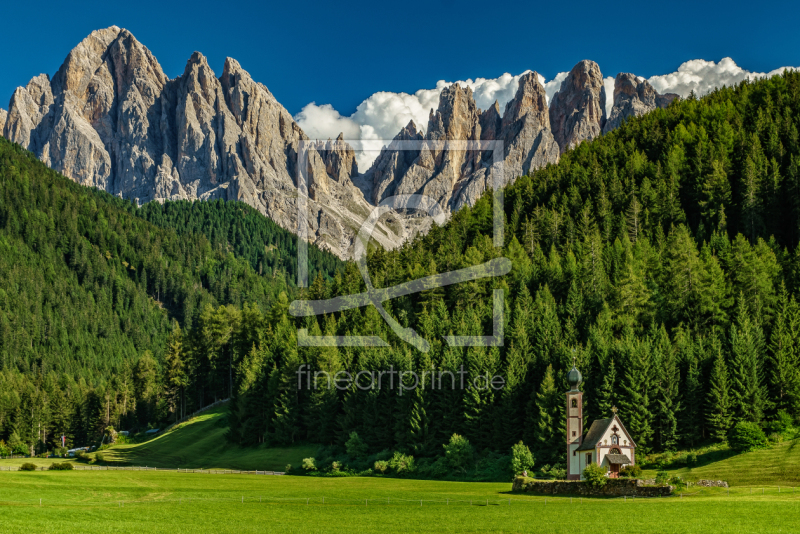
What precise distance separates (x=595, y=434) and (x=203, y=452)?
175 ft

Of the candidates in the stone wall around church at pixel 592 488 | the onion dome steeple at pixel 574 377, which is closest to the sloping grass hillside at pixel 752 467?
the stone wall around church at pixel 592 488

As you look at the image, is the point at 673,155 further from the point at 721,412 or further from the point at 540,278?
the point at 721,412

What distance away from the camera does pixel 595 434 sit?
59562mm

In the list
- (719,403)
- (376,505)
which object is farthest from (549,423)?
(376,505)

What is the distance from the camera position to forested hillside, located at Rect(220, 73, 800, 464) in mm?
66375

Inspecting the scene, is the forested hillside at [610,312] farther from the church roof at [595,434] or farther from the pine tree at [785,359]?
the church roof at [595,434]

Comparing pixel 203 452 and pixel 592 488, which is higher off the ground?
pixel 592 488

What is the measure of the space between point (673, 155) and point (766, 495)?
83772 millimetres

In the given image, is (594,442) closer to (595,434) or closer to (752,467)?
(595,434)

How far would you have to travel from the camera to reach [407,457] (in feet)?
240

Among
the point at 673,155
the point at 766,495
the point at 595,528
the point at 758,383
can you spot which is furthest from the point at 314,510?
the point at 673,155

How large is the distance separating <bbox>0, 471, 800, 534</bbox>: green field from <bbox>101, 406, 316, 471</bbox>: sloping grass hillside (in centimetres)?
2368

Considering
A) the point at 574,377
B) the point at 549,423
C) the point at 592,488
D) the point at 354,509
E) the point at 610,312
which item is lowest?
the point at 354,509

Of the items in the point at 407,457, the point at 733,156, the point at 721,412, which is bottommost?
the point at 407,457
